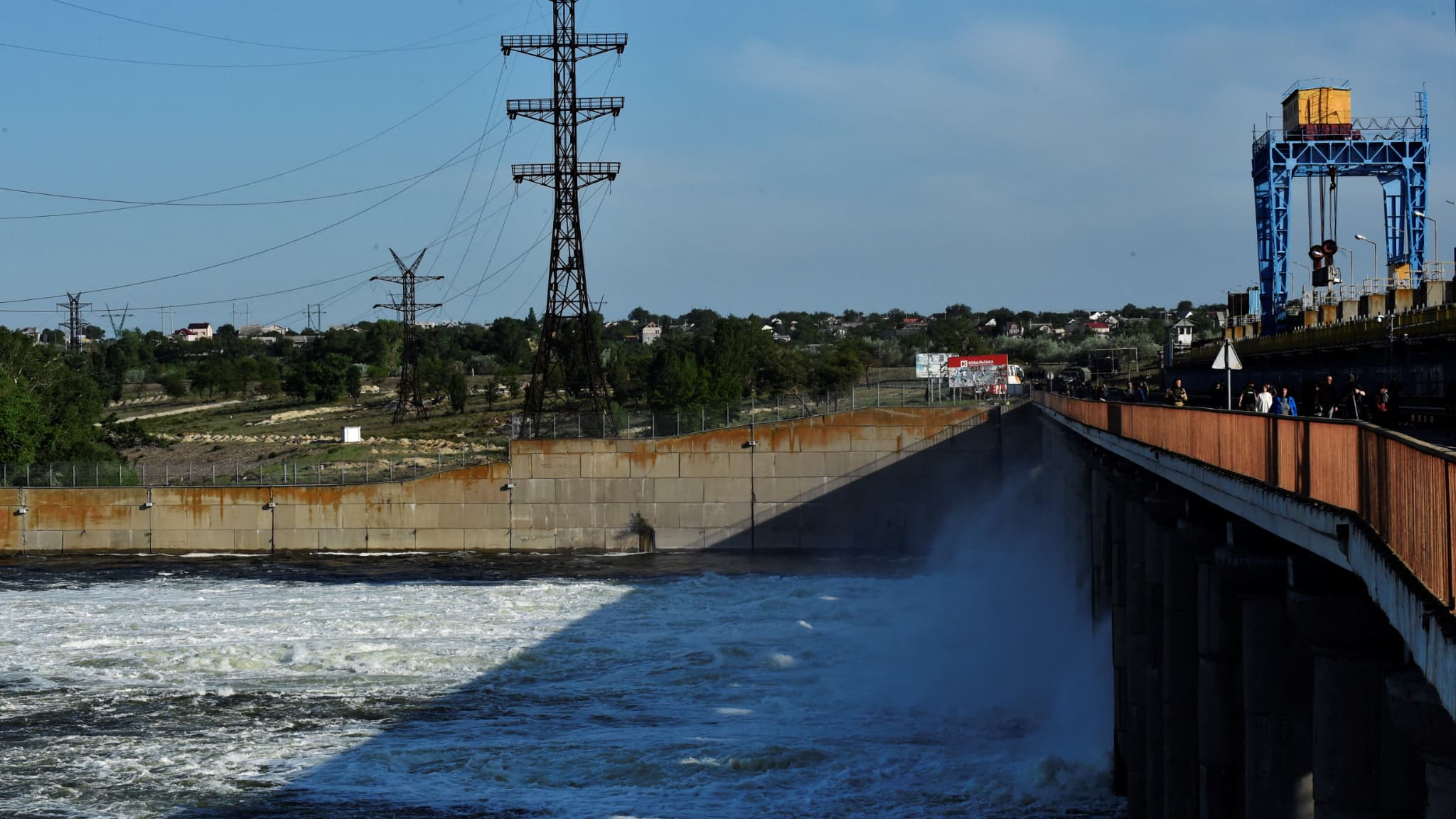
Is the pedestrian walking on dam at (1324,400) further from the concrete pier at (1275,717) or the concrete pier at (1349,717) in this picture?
the concrete pier at (1349,717)

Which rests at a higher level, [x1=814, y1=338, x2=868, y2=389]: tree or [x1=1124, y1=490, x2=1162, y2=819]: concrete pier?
[x1=814, y1=338, x2=868, y2=389]: tree

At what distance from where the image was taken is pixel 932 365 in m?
80.2

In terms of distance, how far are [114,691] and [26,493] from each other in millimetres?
35116

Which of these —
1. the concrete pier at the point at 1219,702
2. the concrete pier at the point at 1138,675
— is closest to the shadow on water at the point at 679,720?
the concrete pier at the point at 1138,675

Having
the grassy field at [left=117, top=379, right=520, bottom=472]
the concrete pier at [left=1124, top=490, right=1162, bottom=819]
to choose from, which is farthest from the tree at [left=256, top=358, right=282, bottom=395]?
the concrete pier at [left=1124, top=490, right=1162, bottom=819]

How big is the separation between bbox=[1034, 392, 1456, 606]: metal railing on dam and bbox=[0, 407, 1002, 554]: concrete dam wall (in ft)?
144

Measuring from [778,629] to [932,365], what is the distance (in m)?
38.6

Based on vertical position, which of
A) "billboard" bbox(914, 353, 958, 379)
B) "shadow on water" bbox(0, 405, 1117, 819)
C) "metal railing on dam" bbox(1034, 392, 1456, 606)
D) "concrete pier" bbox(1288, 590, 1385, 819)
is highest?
"billboard" bbox(914, 353, 958, 379)

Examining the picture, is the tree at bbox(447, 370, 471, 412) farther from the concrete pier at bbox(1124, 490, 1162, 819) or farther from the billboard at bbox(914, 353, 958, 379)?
the concrete pier at bbox(1124, 490, 1162, 819)

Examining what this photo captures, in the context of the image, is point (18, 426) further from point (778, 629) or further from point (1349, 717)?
Result: point (1349, 717)

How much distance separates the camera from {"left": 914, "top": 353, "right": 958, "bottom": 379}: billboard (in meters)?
77.5

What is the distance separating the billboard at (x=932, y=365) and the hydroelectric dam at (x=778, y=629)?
42.9 ft

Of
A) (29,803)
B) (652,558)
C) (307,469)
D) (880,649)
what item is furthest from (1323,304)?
(29,803)

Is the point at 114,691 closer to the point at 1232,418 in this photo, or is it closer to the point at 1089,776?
the point at 1089,776
